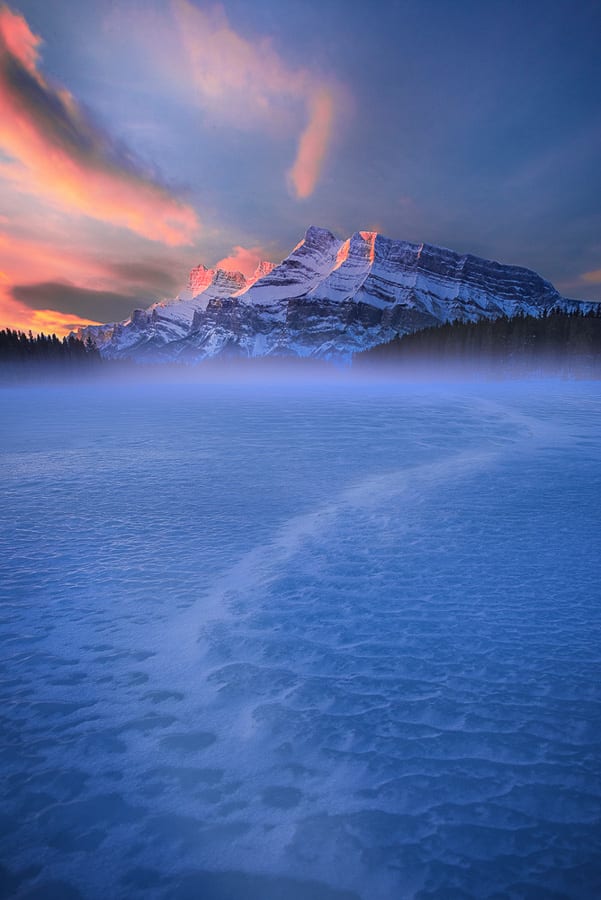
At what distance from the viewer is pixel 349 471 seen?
475 inches

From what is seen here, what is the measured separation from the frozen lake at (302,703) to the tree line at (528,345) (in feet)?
303

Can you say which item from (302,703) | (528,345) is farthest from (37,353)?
(302,703)

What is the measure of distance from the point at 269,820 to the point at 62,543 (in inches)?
240

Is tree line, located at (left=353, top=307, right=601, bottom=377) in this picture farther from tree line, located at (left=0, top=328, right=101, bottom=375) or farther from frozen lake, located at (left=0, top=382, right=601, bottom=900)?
tree line, located at (left=0, top=328, right=101, bottom=375)

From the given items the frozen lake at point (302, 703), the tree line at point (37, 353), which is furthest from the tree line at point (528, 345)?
the tree line at point (37, 353)

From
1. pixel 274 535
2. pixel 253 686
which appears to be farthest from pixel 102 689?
pixel 274 535

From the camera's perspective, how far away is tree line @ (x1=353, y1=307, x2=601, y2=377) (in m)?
81.8

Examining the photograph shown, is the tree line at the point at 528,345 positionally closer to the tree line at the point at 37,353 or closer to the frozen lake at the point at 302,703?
the frozen lake at the point at 302,703

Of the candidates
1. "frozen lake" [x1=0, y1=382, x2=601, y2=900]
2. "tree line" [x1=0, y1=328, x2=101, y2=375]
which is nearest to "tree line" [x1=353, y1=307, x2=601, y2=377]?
"frozen lake" [x1=0, y1=382, x2=601, y2=900]

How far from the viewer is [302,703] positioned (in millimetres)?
3555

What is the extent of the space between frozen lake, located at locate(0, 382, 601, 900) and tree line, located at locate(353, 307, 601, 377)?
92.3m

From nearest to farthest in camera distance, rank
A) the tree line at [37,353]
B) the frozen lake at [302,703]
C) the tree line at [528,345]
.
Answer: the frozen lake at [302,703] < the tree line at [528,345] < the tree line at [37,353]

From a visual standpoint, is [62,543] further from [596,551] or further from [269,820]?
[596,551]

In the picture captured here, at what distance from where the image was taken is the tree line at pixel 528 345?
8181cm
